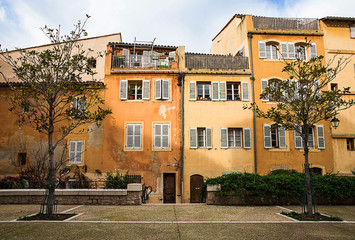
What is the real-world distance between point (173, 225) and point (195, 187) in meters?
9.15

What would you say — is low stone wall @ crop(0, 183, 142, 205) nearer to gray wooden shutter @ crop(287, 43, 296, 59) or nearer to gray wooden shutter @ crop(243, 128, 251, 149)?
gray wooden shutter @ crop(243, 128, 251, 149)

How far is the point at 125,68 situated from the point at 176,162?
7030 mm

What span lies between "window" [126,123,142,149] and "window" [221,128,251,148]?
17.3 feet

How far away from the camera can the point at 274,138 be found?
18609 mm

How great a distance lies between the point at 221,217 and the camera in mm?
9844

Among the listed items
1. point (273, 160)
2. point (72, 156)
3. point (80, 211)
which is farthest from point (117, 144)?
point (273, 160)

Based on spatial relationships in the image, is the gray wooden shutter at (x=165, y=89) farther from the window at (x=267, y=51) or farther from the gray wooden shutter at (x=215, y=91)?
the window at (x=267, y=51)

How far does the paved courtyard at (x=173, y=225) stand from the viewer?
7.44 m

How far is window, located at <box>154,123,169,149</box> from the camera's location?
708 inches

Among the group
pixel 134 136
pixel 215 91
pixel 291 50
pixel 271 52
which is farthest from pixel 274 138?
pixel 134 136

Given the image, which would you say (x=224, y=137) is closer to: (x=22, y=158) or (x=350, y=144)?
(x=350, y=144)

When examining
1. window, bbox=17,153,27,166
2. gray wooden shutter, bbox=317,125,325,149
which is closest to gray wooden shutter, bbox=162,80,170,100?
window, bbox=17,153,27,166

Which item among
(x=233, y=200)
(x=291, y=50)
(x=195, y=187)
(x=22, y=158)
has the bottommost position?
(x=233, y=200)

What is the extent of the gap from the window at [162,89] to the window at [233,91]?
4105mm
